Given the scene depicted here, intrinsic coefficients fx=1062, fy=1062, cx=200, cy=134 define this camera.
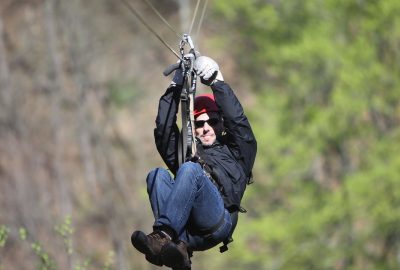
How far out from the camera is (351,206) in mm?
17516

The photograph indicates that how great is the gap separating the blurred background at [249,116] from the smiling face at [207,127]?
773cm

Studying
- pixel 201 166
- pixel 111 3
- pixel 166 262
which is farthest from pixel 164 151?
pixel 111 3

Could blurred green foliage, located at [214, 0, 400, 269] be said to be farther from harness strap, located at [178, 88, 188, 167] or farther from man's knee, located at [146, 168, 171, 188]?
man's knee, located at [146, 168, 171, 188]

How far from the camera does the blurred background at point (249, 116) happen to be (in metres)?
17.7

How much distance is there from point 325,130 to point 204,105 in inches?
468

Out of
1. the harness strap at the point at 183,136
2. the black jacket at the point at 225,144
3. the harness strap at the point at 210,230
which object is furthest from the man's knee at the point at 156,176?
the harness strap at the point at 210,230

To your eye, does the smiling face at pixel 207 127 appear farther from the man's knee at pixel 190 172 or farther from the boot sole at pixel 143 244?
the boot sole at pixel 143 244

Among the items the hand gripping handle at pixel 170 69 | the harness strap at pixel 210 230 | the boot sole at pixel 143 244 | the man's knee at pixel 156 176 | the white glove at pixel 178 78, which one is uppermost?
the white glove at pixel 178 78

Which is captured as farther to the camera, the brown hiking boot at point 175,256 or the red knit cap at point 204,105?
the red knit cap at point 204,105

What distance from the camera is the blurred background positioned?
17672mm

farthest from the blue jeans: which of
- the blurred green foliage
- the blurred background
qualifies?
the blurred green foliage

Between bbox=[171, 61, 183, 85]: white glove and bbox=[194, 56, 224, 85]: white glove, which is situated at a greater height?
bbox=[171, 61, 183, 85]: white glove

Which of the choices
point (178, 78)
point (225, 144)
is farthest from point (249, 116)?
point (178, 78)

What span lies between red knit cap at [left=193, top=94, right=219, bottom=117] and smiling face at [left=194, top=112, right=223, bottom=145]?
24 mm
